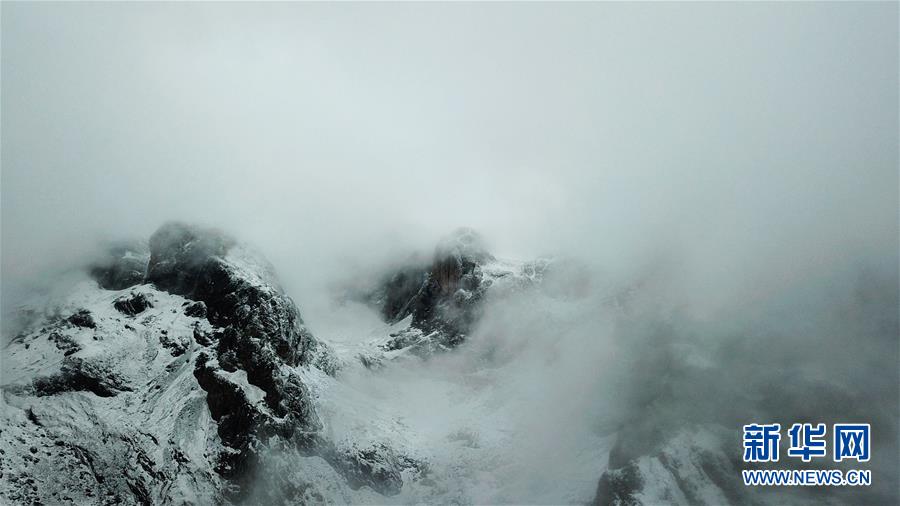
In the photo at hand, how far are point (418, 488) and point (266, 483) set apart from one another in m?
37.2

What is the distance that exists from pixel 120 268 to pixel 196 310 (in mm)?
37143

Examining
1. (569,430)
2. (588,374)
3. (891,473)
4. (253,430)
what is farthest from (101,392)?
(891,473)

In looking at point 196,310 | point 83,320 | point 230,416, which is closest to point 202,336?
point 196,310

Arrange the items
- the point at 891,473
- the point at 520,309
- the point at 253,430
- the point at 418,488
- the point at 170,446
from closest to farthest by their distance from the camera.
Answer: the point at 891,473 → the point at 170,446 → the point at 253,430 → the point at 418,488 → the point at 520,309

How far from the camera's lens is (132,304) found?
137 meters

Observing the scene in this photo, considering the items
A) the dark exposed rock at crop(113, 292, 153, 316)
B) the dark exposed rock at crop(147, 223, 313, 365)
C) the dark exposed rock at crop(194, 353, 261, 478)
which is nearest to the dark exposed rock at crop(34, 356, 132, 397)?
the dark exposed rock at crop(194, 353, 261, 478)

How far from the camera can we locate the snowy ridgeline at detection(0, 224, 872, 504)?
106438mm

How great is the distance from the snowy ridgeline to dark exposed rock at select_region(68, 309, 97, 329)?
1.58 feet

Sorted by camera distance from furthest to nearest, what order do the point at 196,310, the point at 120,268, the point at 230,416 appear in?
1. the point at 120,268
2. the point at 196,310
3. the point at 230,416

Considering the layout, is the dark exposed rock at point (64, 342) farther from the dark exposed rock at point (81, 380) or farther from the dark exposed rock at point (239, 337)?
the dark exposed rock at point (239, 337)

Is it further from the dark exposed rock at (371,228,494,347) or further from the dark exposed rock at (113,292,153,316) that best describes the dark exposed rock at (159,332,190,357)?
the dark exposed rock at (371,228,494,347)

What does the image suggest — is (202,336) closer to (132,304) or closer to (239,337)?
(239,337)

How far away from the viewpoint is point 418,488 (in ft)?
428

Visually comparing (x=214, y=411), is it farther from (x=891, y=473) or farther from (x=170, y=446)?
(x=891, y=473)
